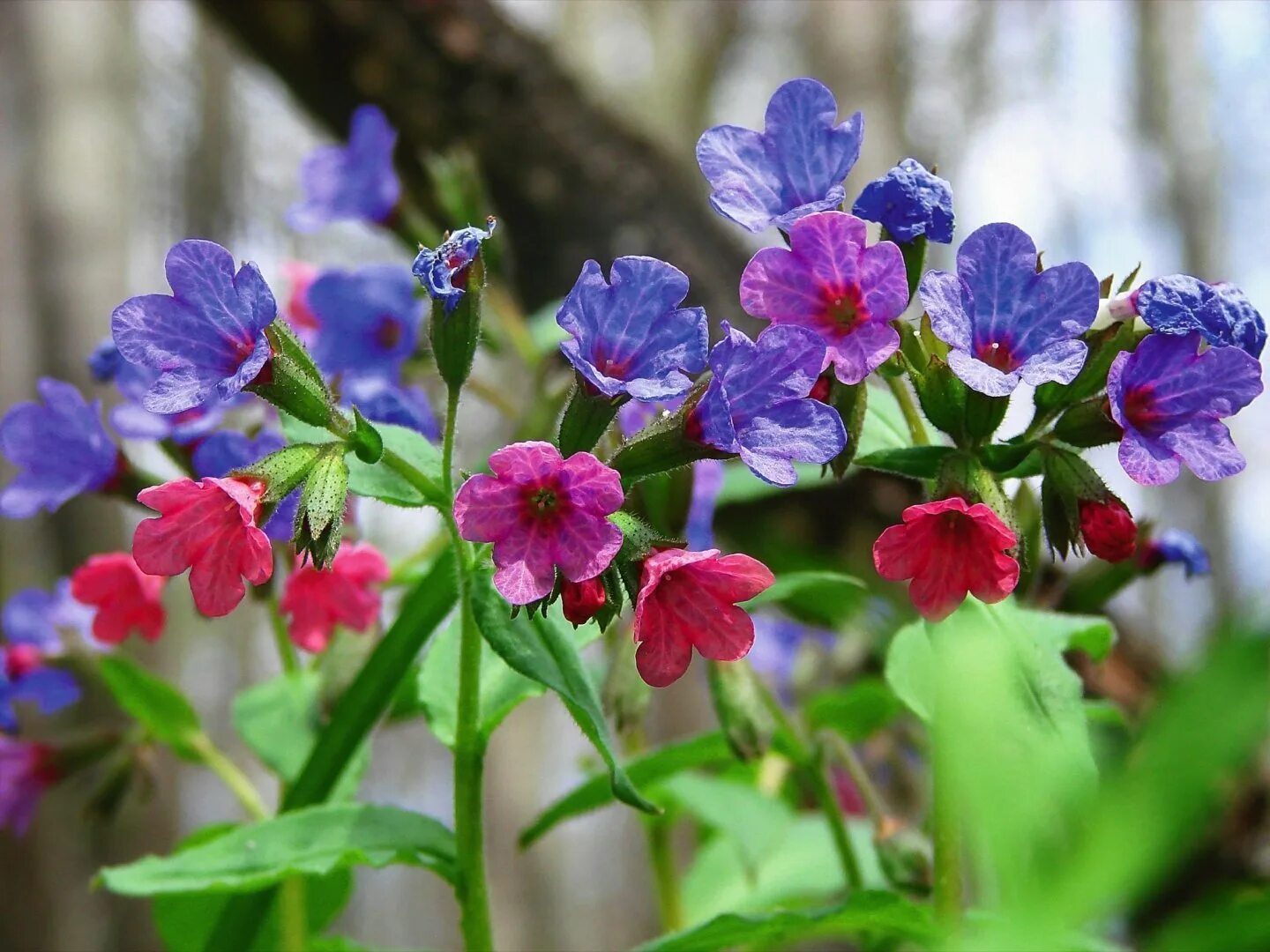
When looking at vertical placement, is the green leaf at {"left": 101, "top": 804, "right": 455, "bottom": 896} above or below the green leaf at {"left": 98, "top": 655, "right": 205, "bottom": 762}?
below

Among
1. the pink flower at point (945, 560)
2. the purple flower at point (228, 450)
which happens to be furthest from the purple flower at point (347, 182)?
the pink flower at point (945, 560)

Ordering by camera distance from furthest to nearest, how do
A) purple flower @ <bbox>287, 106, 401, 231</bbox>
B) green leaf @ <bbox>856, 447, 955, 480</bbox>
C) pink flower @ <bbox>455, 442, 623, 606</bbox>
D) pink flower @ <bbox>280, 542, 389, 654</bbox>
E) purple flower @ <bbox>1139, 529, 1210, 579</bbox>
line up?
1. purple flower @ <bbox>287, 106, 401, 231</bbox>
2. purple flower @ <bbox>1139, 529, 1210, 579</bbox>
3. pink flower @ <bbox>280, 542, 389, 654</bbox>
4. green leaf @ <bbox>856, 447, 955, 480</bbox>
5. pink flower @ <bbox>455, 442, 623, 606</bbox>

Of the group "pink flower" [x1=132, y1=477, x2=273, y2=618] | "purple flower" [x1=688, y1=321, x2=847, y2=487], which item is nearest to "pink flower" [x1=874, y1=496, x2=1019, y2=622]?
"purple flower" [x1=688, y1=321, x2=847, y2=487]

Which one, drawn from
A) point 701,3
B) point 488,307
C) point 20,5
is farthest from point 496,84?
point 701,3

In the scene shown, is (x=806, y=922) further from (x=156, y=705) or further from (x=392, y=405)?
(x=156, y=705)

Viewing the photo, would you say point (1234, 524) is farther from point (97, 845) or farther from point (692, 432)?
point (692, 432)

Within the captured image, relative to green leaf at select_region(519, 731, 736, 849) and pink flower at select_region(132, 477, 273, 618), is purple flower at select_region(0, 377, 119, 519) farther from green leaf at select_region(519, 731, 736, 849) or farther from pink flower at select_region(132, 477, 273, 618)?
green leaf at select_region(519, 731, 736, 849)

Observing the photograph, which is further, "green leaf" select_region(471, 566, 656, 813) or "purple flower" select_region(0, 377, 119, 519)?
"purple flower" select_region(0, 377, 119, 519)
